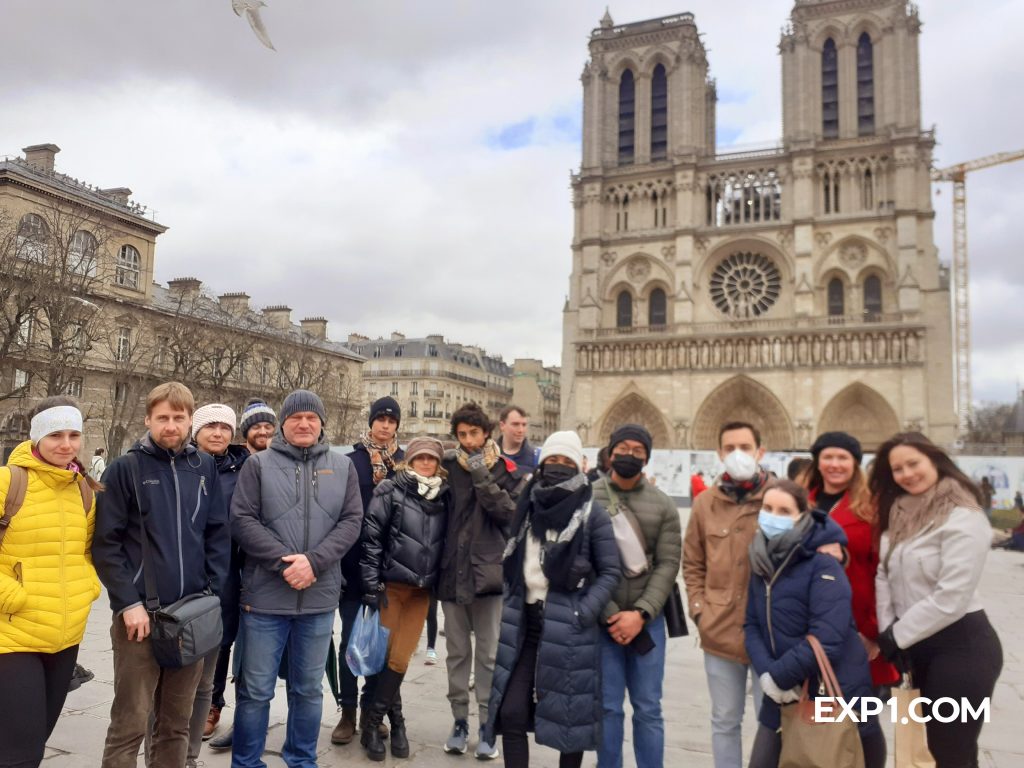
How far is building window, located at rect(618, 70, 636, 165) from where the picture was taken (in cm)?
3806

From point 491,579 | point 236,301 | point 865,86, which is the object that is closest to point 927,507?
point 491,579

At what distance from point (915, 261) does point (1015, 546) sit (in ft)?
67.2

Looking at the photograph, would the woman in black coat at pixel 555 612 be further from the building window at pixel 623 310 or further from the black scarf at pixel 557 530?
the building window at pixel 623 310

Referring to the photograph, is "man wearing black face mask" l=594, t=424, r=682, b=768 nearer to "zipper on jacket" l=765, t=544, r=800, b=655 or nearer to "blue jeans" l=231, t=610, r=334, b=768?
"zipper on jacket" l=765, t=544, r=800, b=655

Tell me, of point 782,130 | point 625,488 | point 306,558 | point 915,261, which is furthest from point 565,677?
point 782,130

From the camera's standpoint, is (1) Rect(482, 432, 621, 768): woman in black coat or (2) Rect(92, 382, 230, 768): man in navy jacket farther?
(1) Rect(482, 432, 621, 768): woman in black coat

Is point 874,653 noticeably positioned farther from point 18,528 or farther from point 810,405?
point 810,405

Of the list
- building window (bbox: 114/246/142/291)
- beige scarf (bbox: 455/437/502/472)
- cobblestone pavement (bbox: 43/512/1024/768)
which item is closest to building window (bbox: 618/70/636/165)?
building window (bbox: 114/246/142/291)

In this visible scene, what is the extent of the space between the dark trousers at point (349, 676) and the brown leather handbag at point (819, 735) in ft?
7.18

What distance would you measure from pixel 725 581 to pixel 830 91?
37.7 metres

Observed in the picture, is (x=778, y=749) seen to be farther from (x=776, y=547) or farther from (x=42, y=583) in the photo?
(x=42, y=583)

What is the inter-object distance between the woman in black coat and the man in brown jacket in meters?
0.45

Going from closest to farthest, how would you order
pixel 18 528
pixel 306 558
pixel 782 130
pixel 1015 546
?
pixel 18 528 < pixel 306 558 < pixel 1015 546 < pixel 782 130

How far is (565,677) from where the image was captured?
10.9ft
